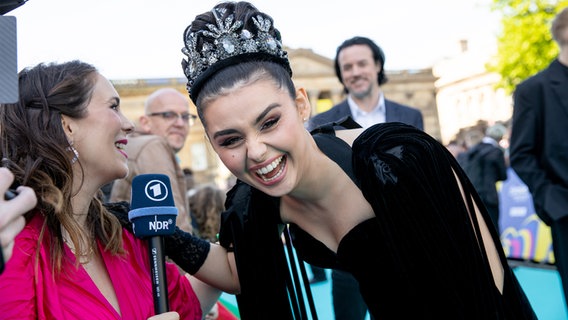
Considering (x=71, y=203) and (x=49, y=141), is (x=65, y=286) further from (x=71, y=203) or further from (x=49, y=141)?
(x=49, y=141)

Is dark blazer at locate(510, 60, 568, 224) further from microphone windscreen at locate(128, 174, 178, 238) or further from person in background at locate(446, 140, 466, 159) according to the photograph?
person in background at locate(446, 140, 466, 159)

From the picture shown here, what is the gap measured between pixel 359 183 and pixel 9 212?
1432mm

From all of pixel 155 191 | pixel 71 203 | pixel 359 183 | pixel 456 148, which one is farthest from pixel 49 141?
pixel 456 148

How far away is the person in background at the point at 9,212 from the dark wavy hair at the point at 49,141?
0.80m

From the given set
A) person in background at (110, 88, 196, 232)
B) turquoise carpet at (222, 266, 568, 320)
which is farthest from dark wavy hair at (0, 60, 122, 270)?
turquoise carpet at (222, 266, 568, 320)

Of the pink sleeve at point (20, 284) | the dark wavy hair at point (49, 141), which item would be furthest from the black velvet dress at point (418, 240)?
the pink sleeve at point (20, 284)

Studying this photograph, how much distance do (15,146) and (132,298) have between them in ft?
2.42

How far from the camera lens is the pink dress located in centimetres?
200

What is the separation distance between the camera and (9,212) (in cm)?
134

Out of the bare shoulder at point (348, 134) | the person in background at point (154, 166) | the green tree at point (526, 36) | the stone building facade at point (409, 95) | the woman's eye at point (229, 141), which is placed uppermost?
the stone building facade at point (409, 95)

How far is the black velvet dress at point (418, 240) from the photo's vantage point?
2.19 metres

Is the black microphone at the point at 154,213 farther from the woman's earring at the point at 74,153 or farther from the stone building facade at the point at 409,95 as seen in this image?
the stone building facade at the point at 409,95

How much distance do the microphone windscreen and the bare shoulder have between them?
2.71ft

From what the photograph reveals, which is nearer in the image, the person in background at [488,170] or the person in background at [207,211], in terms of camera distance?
the person in background at [207,211]
